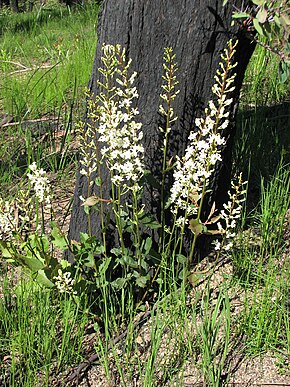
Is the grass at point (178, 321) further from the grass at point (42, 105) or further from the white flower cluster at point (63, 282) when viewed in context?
the grass at point (42, 105)

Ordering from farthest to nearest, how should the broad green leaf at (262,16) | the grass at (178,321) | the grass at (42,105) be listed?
the grass at (42,105), the grass at (178,321), the broad green leaf at (262,16)

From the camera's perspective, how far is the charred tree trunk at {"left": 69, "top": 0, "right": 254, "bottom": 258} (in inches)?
81.2

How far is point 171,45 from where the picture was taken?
2096 mm

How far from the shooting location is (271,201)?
2357 millimetres

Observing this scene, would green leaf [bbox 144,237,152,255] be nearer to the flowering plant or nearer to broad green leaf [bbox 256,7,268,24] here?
the flowering plant

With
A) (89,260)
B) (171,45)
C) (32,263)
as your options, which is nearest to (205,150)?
(171,45)

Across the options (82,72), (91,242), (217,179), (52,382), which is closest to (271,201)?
(217,179)

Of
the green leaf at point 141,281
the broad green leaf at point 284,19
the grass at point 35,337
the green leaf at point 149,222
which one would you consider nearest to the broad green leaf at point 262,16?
the broad green leaf at point 284,19

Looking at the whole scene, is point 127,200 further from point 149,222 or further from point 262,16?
point 262,16

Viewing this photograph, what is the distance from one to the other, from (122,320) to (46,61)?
4047 millimetres

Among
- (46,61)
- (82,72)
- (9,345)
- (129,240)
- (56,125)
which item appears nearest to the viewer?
(9,345)

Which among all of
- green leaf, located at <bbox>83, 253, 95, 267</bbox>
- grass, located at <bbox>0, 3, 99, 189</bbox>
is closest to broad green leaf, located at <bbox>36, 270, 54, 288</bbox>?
green leaf, located at <bbox>83, 253, 95, 267</bbox>

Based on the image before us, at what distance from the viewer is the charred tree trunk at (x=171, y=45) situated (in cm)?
206

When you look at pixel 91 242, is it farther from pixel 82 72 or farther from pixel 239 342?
pixel 82 72
